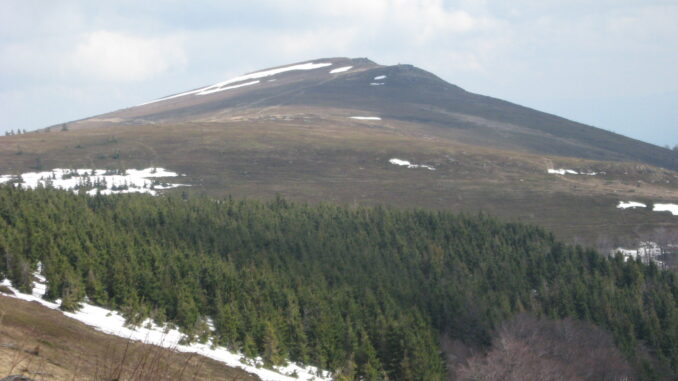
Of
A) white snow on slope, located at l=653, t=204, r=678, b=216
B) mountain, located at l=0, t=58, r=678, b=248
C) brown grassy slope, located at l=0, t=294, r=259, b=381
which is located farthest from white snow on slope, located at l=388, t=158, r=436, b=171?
brown grassy slope, located at l=0, t=294, r=259, b=381

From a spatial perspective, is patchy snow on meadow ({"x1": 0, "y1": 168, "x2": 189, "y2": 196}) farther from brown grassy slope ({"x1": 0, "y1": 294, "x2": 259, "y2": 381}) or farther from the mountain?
brown grassy slope ({"x1": 0, "y1": 294, "x2": 259, "y2": 381})

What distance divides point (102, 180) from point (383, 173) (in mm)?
68856

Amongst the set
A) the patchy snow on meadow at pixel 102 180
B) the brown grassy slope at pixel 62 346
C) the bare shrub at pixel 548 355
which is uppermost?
the brown grassy slope at pixel 62 346

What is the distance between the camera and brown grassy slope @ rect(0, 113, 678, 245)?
457 feet

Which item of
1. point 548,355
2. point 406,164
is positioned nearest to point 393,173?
point 406,164

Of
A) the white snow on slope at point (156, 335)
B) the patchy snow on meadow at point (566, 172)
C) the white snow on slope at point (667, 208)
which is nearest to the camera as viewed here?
the white snow on slope at point (156, 335)

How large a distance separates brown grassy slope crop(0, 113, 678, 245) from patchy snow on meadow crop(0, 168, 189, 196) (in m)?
6.05

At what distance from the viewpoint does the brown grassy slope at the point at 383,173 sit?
457ft

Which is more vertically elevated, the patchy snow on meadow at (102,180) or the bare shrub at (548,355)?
the patchy snow on meadow at (102,180)

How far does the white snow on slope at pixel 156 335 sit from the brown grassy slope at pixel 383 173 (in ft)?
301

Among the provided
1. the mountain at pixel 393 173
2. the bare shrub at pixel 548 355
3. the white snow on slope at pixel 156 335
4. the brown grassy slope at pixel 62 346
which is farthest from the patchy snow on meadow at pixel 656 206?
the brown grassy slope at pixel 62 346

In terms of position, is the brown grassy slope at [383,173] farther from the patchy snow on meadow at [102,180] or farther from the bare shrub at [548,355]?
the bare shrub at [548,355]

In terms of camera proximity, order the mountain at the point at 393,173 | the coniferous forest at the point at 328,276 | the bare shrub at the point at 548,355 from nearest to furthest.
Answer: the bare shrub at the point at 548,355 → the coniferous forest at the point at 328,276 → the mountain at the point at 393,173

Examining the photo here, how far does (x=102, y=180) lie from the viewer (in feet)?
475
